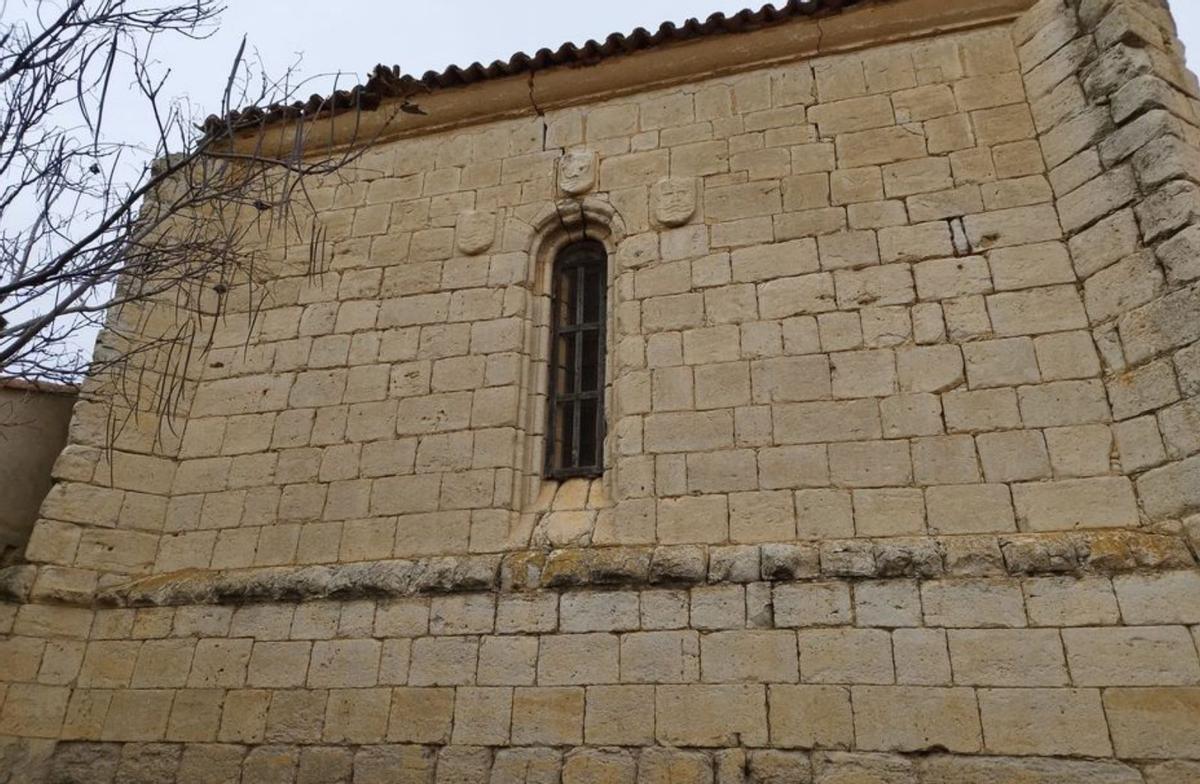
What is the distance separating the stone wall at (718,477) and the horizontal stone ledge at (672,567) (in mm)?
18

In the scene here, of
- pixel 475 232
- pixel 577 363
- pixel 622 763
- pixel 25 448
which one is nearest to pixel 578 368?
pixel 577 363

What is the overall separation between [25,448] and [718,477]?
15.1 feet

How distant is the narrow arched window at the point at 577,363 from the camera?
506 centimetres

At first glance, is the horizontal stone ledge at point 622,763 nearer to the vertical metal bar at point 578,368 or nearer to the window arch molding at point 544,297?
the window arch molding at point 544,297

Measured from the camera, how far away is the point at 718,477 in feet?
14.7

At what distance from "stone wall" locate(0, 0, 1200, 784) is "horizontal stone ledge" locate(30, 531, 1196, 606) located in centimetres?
2

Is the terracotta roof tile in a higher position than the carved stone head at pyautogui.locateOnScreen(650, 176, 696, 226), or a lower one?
higher

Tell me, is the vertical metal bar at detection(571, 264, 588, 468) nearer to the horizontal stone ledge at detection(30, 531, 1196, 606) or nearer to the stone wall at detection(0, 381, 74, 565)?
the horizontal stone ledge at detection(30, 531, 1196, 606)

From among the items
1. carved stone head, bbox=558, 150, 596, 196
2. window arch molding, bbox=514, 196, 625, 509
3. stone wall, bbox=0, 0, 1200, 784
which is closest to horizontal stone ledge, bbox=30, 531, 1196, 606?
stone wall, bbox=0, 0, 1200, 784

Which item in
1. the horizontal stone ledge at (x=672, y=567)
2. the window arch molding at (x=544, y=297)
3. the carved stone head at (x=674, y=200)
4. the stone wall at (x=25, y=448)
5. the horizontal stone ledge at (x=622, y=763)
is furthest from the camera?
the stone wall at (x=25, y=448)

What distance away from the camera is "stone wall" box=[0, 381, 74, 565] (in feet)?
17.6

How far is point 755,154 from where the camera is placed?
17.4ft

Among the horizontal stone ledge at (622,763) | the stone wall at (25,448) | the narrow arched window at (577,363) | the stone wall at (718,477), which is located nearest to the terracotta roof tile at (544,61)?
the stone wall at (718,477)

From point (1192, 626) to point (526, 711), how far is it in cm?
297
